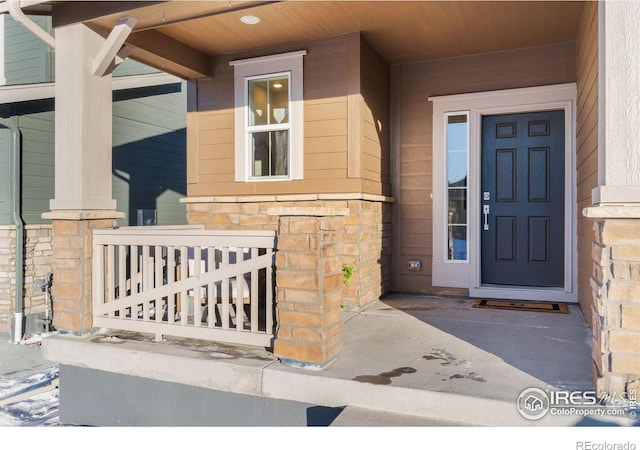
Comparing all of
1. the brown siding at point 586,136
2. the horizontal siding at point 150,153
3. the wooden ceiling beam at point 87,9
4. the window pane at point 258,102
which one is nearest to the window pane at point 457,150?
the brown siding at point 586,136

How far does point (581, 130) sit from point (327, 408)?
3.05 meters

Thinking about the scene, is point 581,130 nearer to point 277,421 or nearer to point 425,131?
point 425,131

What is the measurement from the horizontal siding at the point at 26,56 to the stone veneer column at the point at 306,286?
22.9ft

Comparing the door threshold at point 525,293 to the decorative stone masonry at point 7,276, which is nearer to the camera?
the door threshold at point 525,293

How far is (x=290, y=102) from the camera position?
4566mm

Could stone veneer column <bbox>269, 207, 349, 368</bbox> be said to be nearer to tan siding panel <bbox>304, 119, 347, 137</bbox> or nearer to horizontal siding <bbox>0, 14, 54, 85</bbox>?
tan siding panel <bbox>304, 119, 347, 137</bbox>

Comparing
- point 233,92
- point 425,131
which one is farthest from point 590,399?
point 233,92

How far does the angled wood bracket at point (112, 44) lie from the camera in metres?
3.42

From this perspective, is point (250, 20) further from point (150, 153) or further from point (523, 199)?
point (150, 153)

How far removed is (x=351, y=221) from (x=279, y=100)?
1.45m

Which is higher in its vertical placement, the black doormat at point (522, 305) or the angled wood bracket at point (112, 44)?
the angled wood bracket at point (112, 44)

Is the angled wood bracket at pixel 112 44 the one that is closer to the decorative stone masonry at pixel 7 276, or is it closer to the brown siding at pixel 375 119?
the brown siding at pixel 375 119

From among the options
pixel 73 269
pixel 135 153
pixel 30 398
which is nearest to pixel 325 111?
pixel 73 269

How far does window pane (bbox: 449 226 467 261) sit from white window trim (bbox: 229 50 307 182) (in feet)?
5.40
